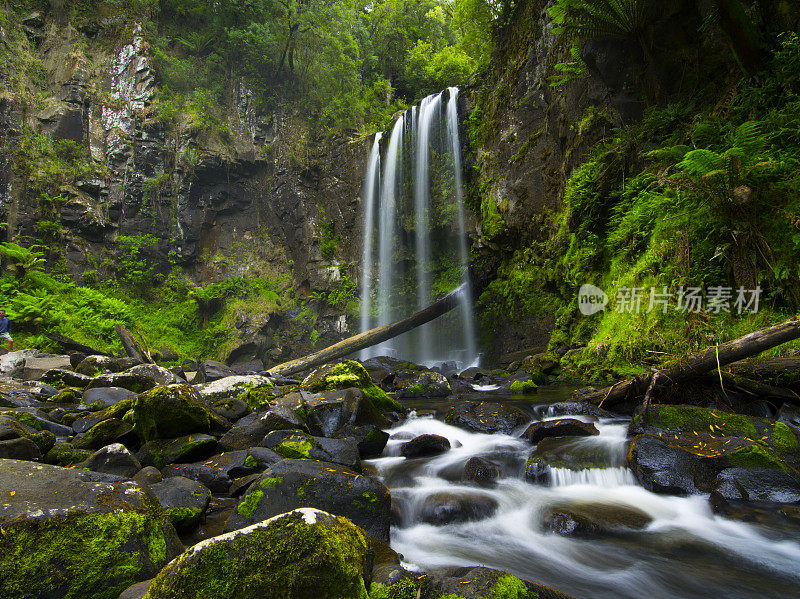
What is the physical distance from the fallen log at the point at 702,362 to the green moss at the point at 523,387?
5.63 feet

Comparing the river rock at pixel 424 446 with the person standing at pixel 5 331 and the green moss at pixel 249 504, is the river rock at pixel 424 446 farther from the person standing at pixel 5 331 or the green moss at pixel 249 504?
the person standing at pixel 5 331

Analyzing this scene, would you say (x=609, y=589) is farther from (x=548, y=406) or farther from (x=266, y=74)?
(x=266, y=74)

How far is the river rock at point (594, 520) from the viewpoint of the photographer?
3379mm

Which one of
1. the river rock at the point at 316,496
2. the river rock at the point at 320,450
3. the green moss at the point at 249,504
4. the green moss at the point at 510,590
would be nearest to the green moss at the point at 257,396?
the river rock at the point at 320,450

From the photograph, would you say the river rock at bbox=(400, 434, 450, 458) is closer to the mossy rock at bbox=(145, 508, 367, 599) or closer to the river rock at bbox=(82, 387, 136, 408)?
the mossy rock at bbox=(145, 508, 367, 599)

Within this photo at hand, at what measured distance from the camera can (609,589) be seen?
9.04 feet

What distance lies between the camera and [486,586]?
6.07 ft

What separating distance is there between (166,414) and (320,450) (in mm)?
1791

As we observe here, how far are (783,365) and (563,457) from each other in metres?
2.70

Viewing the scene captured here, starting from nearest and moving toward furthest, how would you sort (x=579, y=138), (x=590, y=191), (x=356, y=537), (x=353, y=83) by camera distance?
(x=356, y=537), (x=590, y=191), (x=579, y=138), (x=353, y=83)

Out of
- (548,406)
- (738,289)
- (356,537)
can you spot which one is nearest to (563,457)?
(548,406)

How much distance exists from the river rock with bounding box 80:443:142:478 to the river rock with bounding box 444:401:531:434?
4210mm

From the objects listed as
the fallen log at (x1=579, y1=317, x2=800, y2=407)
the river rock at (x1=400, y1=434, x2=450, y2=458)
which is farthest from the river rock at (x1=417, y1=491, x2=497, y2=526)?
the fallen log at (x1=579, y1=317, x2=800, y2=407)

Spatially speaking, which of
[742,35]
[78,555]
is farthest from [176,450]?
[742,35]
